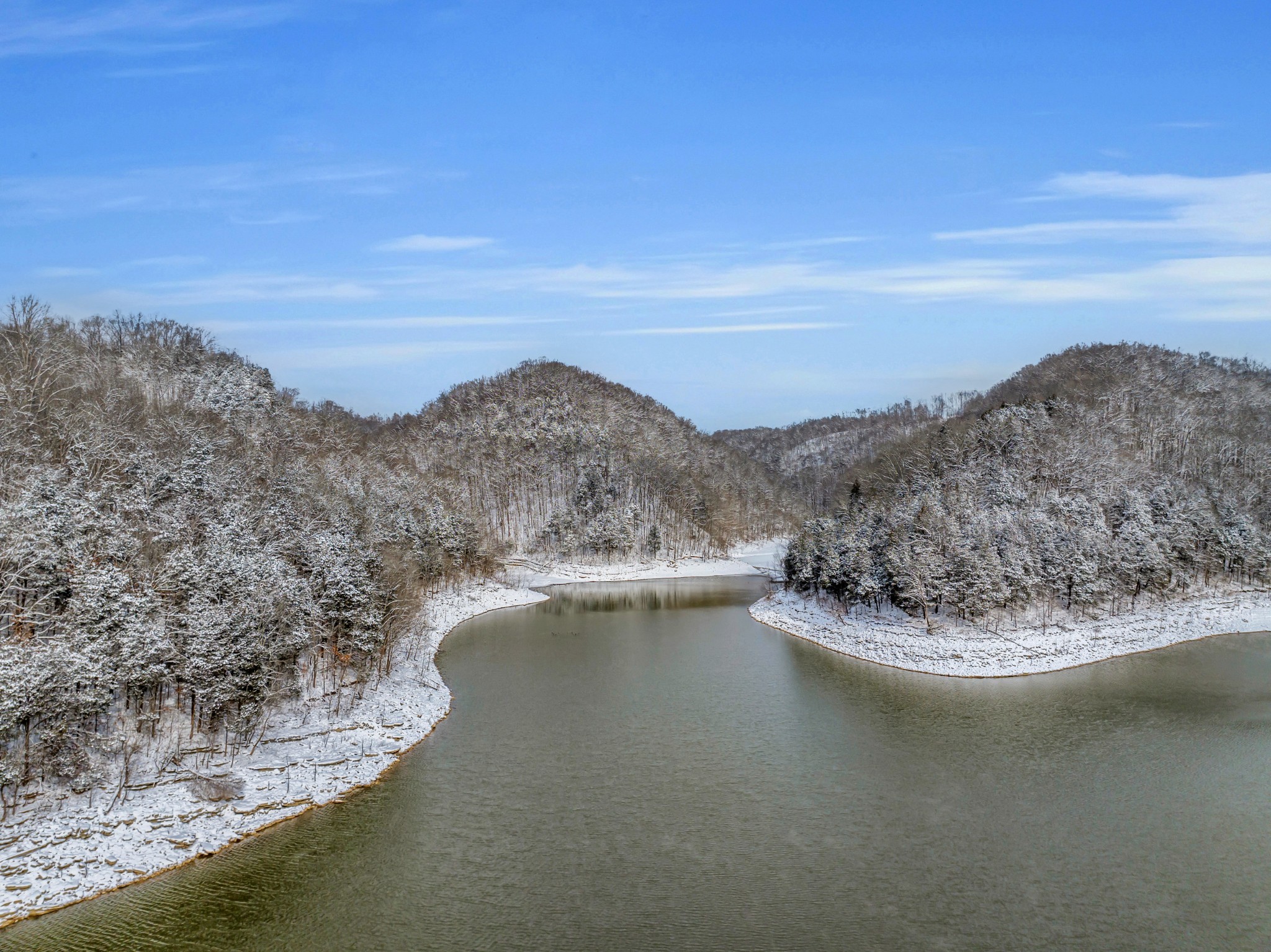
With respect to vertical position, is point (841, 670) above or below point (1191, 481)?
below

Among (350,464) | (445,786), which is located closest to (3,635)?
(445,786)

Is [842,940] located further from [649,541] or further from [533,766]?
[649,541]

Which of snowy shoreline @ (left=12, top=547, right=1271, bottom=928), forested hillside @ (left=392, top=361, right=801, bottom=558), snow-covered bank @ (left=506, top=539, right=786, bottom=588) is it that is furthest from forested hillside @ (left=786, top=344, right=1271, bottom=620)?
forested hillside @ (left=392, top=361, right=801, bottom=558)

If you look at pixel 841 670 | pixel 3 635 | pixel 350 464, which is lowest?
pixel 841 670

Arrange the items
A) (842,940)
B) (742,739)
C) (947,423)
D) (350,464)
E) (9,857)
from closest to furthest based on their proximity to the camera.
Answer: (842,940), (9,857), (742,739), (350,464), (947,423)

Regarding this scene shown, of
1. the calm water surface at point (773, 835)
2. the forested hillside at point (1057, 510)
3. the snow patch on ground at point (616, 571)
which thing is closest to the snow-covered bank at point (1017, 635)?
the forested hillside at point (1057, 510)

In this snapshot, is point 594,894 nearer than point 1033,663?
Yes
